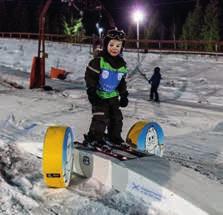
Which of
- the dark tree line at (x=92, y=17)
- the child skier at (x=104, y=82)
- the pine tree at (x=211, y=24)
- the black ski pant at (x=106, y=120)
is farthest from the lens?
the dark tree line at (x=92, y=17)

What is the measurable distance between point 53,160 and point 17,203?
725 mm

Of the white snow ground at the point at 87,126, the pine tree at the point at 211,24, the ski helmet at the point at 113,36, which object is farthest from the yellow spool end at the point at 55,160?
the pine tree at the point at 211,24

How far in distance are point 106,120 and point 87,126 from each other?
4776 mm

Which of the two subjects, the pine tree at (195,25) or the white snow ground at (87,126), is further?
the pine tree at (195,25)

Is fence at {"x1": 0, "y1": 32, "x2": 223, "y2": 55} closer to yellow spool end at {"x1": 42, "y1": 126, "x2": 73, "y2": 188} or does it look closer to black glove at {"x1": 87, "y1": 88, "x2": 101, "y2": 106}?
black glove at {"x1": 87, "y1": 88, "x2": 101, "y2": 106}

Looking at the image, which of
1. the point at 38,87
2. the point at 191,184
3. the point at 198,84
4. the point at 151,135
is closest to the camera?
the point at 191,184

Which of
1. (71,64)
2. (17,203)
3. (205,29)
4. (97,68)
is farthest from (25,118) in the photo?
(205,29)

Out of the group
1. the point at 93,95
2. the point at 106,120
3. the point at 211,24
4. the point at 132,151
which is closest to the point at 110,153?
the point at 132,151

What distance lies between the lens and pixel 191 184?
577cm

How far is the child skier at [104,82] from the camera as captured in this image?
684cm

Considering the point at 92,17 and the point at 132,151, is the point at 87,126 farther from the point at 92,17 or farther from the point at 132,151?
the point at 92,17

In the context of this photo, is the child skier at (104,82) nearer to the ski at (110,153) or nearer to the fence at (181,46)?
the ski at (110,153)

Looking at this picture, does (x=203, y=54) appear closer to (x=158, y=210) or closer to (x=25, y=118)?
(x=25, y=118)

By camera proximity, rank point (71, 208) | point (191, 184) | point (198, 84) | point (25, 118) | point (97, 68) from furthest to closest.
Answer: point (198, 84), point (25, 118), point (97, 68), point (191, 184), point (71, 208)
